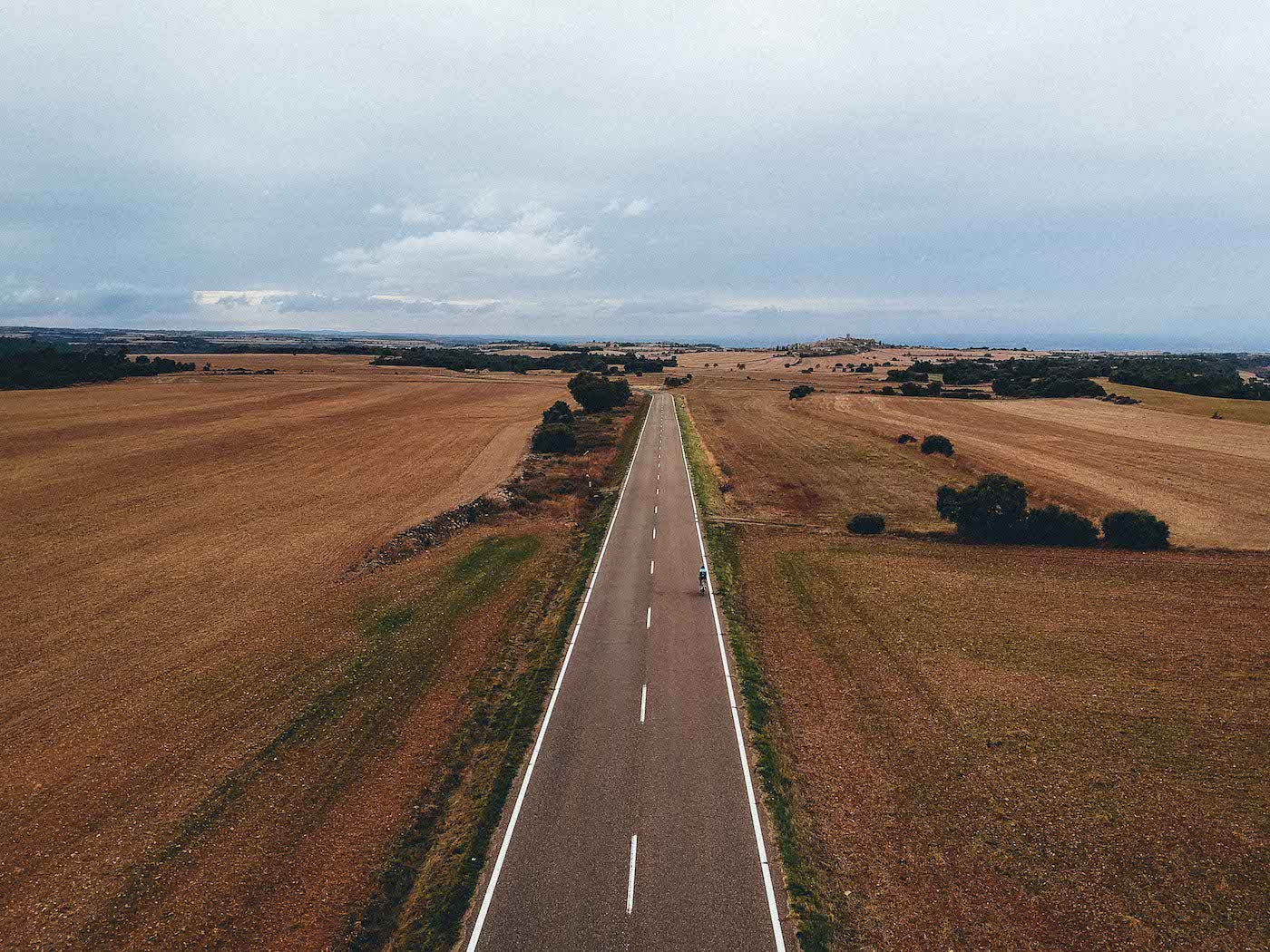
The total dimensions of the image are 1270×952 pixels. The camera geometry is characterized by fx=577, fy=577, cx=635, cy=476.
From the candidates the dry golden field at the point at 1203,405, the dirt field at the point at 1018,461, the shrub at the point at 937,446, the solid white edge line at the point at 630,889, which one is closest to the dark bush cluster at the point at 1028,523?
the dirt field at the point at 1018,461

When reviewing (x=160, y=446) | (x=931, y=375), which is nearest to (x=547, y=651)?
(x=160, y=446)

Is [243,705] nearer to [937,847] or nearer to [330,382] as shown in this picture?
[937,847]

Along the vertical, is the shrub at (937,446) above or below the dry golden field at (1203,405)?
below

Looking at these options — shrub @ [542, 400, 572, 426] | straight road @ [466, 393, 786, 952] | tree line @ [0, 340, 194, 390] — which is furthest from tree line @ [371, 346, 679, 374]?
straight road @ [466, 393, 786, 952]

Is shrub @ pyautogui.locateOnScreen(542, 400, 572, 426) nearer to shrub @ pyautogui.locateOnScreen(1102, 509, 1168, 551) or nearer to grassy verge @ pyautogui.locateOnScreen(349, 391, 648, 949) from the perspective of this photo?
grassy verge @ pyautogui.locateOnScreen(349, 391, 648, 949)

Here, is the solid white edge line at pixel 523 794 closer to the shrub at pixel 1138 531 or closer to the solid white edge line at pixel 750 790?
the solid white edge line at pixel 750 790

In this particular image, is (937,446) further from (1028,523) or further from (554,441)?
(554,441)
